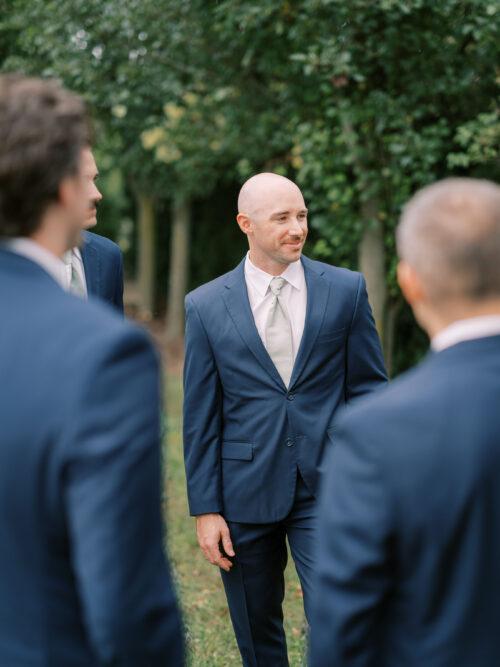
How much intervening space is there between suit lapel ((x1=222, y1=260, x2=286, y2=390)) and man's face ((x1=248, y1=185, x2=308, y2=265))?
0.16m

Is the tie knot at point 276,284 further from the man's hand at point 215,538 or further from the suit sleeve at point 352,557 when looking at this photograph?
the suit sleeve at point 352,557

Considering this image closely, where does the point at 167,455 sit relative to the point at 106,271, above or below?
below

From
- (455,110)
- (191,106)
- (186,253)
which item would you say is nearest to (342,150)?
(455,110)

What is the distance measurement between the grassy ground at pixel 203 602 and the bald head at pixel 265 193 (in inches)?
93.3

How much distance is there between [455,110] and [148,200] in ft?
38.8

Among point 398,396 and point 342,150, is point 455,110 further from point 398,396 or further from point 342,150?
point 398,396

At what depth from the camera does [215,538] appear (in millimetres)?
3766

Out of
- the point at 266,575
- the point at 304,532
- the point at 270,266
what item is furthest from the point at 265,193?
the point at 266,575

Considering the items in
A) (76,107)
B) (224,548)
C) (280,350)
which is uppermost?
(76,107)

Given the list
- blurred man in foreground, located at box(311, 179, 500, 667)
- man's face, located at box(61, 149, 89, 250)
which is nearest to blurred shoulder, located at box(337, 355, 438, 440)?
blurred man in foreground, located at box(311, 179, 500, 667)

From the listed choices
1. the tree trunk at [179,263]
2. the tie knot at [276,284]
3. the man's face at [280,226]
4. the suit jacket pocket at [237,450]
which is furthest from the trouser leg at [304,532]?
the tree trunk at [179,263]

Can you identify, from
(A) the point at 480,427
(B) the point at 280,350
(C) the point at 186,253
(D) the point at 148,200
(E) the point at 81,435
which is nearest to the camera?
(E) the point at 81,435

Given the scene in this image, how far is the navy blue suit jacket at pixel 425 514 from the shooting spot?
1.82 meters

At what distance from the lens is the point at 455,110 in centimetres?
771
